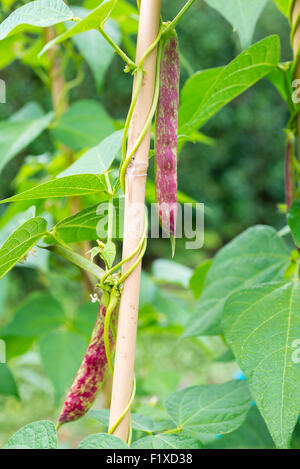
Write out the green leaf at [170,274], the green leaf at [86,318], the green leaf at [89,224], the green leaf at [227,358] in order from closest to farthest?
the green leaf at [89,224] < the green leaf at [227,358] < the green leaf at [86,318] < the green leaf at [170,274]

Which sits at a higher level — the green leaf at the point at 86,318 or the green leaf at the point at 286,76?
the green leaf at the point at 286,76

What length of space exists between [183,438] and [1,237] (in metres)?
0.44

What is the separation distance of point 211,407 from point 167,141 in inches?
9.6

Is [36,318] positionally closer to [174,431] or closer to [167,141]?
[174,431]

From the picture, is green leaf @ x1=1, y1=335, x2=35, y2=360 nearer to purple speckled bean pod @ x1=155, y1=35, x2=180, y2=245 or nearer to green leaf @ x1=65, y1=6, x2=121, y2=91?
green leaf @ x1=65, y1=6, x2=121, y2=91

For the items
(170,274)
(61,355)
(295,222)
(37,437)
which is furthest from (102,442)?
(170,274)

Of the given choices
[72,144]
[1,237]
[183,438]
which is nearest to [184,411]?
[183,438]

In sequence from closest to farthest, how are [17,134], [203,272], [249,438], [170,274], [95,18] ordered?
[95,18], [249,438], [203,272], [17,134], [170,274]

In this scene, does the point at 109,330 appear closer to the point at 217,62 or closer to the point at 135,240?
the point at 135,240

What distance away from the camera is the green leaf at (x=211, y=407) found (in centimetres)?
44

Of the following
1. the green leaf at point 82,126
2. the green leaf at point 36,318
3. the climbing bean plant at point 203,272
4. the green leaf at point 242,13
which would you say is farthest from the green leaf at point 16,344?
the green leaf at point 242,13

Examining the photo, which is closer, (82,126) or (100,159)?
(100,159)

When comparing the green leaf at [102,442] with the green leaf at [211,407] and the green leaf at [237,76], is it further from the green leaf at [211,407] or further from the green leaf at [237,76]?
the green leaf at [237,76]

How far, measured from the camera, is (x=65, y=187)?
370mm
